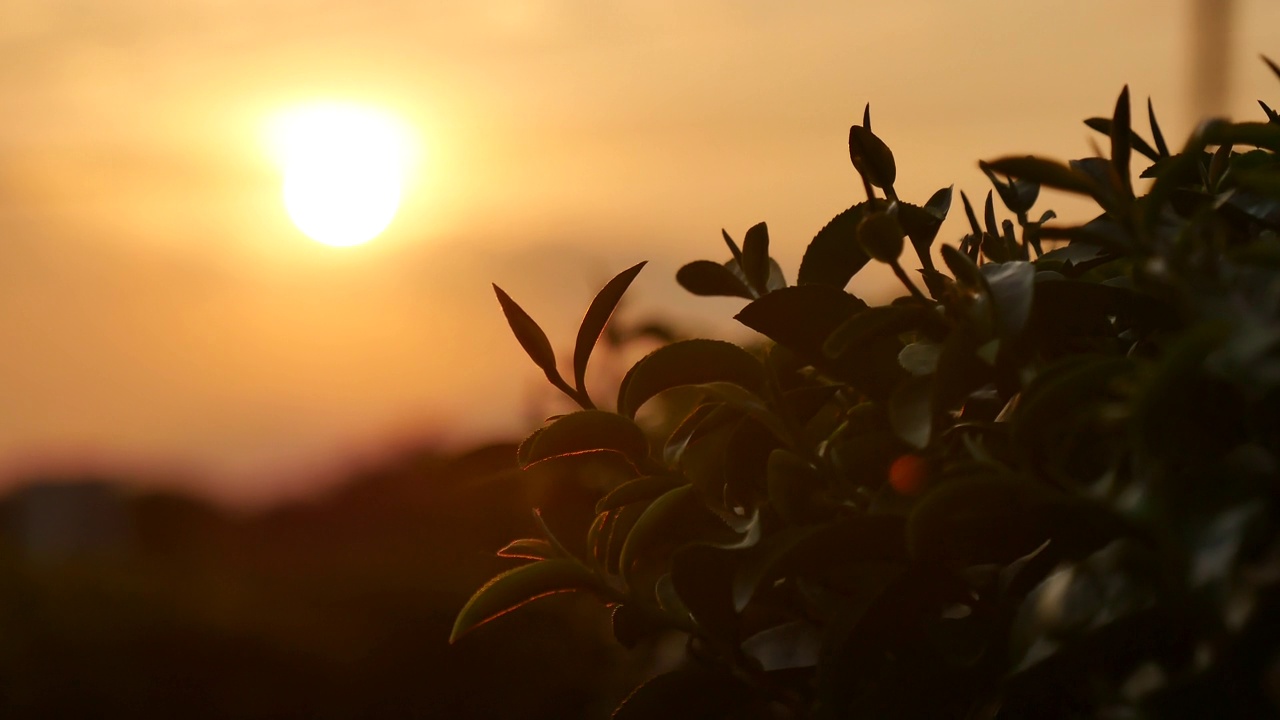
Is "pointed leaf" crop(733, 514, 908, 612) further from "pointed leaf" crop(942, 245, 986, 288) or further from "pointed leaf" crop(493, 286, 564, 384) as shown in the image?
"pointed leaf" crop(493, 286, 564, 384)

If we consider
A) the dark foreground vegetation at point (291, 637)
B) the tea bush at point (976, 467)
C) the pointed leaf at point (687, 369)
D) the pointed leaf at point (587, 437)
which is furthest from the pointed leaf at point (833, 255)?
the dark foreground vegetation at point (291, 637)

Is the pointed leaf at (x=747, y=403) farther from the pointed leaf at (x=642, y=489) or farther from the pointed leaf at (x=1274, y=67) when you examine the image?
the pointed leaf at (x=1274, y=67)

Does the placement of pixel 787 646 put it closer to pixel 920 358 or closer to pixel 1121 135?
pixel 920 358

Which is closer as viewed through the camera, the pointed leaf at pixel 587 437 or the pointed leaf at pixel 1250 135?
the pointed leaf at pixel 1250 135

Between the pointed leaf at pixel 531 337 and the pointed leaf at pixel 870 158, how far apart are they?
1.10 ft

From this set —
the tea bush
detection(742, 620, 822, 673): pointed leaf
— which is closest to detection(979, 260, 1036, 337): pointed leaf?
the tea bush

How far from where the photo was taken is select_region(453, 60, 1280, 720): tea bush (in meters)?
0.75

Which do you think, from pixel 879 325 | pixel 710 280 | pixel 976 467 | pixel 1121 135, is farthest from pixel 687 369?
pixel 1121 135

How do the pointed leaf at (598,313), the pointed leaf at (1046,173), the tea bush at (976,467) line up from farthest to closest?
the pointed leaf at (598,313) → the pointed leaf at (1046,173) → the tea bush at (976,467)

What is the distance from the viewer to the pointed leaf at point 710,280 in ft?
3.72

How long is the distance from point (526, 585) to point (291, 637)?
20.6 ft

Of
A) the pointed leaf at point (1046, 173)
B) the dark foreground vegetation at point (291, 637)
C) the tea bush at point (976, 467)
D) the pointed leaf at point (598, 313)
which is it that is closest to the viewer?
the tea bush at point (976, 467)

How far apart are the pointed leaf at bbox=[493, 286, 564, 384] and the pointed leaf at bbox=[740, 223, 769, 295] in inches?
8.0

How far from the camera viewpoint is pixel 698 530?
1.17 meters
